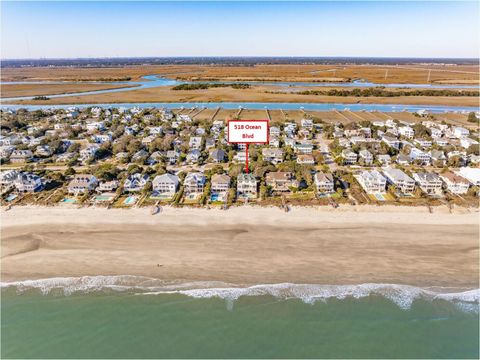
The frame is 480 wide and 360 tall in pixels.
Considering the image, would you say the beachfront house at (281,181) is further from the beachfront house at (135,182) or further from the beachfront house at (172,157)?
the beachfront house at (172,157)

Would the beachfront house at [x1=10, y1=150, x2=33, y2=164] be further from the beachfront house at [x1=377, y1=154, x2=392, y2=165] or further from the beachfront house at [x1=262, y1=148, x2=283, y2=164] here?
the beachfront house at [x1=377, y1=154, x2=392, y2=165]

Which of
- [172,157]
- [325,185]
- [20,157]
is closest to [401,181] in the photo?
[325,185]

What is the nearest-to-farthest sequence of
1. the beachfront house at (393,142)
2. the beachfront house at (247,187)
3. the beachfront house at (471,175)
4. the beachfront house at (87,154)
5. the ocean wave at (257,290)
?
the ocean wave at (257,290) → the beachfront house at (247,187) → the beachfront house at (471,175) → the beachfront house at (87,154) → the beachfront house at (393,142)

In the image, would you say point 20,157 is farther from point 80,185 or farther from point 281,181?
point 281,181

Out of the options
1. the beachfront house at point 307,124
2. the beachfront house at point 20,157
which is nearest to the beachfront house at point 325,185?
the beachfront house at point 307,124

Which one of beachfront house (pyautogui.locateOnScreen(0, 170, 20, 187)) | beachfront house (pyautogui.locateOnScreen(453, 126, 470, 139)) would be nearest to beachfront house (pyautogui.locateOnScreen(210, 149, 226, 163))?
beachfront house (pyautogui.locateOnScreen(0, 170, 20, 187))
